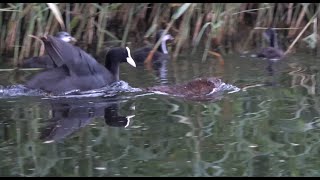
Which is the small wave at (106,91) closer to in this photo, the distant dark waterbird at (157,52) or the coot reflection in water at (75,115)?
the coot reflection in water at (75,115)

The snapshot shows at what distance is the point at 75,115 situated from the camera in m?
6.75

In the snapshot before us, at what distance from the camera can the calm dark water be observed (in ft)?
17.6

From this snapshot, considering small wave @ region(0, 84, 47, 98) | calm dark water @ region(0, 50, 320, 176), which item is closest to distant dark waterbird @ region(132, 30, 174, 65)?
calm dark water @ region(0, 50, 320, 176)

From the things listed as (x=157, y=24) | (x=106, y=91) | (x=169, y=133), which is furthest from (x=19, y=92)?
(x=157, y=24)

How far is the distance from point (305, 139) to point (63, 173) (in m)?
1.75

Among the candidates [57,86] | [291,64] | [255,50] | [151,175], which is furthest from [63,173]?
[255,50]

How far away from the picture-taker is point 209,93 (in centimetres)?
759

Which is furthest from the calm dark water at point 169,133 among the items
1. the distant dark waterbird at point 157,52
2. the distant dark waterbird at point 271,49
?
the distant dark waterbird at point 157,52

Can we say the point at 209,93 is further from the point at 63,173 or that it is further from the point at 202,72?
the point at 63,173

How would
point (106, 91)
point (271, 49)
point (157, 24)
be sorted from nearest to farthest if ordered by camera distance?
point (106, 91)
point (271, 49)
point (157, 24)

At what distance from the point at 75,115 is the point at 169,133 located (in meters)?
0.97

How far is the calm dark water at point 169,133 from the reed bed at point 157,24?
123cm

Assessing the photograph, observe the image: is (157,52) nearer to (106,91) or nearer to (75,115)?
(106,91)

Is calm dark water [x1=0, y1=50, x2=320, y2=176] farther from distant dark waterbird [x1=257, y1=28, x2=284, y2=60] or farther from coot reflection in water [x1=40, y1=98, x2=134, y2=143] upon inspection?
distant dark waterbird [x1=257, y1=28, x2=284, y2=60]
